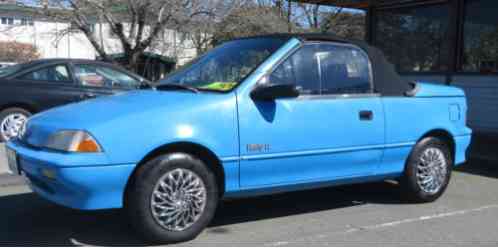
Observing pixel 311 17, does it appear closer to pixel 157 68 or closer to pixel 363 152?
pixel 157 68

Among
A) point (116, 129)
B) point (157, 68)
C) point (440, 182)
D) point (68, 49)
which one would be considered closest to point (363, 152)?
point (440, 182)

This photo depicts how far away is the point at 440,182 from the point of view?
5.72m

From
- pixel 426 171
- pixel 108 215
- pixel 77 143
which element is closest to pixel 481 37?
pixel 426 171

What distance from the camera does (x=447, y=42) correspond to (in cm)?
1121

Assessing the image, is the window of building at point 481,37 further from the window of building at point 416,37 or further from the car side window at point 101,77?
the car side window at point 101,77

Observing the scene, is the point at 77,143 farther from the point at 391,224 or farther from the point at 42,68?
the point at 42,68

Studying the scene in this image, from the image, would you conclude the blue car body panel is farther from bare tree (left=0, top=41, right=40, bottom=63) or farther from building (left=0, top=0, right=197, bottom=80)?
bare tree (left=0, top=41, right=40, bottom=63)

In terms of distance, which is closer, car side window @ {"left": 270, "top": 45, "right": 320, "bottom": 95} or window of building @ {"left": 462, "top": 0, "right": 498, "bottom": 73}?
car side window @ {"left": 270, "top": 45, "right": 320, "bottom": 95}

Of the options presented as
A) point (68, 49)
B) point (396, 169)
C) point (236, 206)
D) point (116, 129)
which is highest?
point (68, 49)

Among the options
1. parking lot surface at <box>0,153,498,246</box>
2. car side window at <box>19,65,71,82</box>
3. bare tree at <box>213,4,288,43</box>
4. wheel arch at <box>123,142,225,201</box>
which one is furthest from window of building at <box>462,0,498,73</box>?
bare tree at <box>213,4,288,43</box>

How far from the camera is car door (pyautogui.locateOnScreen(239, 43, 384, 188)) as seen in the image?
443cm

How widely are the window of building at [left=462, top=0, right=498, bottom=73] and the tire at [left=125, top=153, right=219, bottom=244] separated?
322 inches

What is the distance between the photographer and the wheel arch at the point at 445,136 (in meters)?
5.60

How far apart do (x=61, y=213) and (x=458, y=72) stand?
8.55 m
